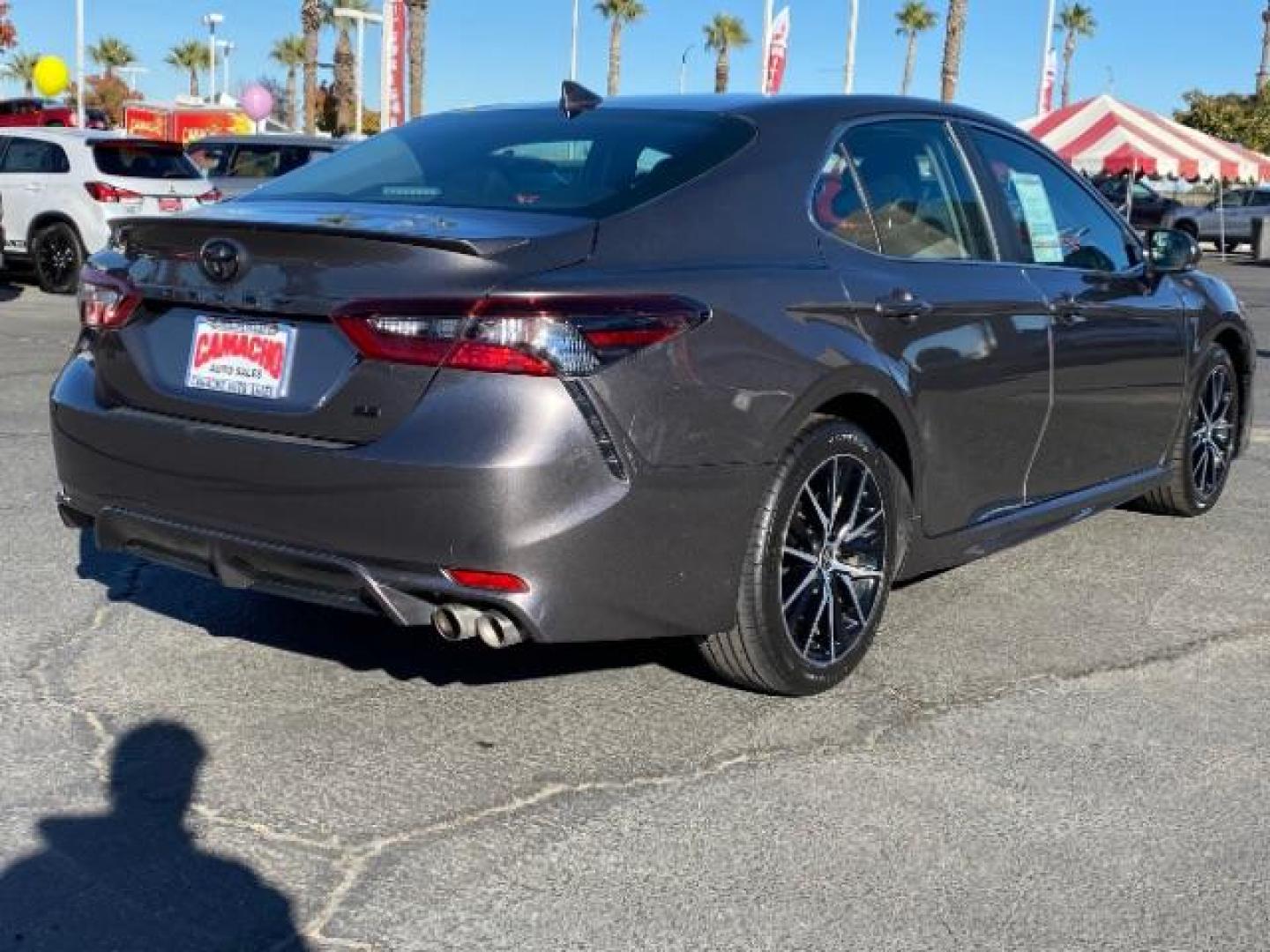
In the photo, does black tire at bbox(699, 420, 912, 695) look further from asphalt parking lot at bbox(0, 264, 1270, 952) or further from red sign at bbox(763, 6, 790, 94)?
red sign at bbox(763, 6, 790, 94)

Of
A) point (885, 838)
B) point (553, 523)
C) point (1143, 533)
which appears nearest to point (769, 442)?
point (553, 523)

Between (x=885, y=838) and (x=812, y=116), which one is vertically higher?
(x=812, y=116)

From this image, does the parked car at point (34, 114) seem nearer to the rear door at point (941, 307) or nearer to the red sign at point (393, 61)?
the red sign at point (393, 61)

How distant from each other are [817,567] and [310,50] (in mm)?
38098

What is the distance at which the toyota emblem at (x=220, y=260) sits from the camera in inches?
139

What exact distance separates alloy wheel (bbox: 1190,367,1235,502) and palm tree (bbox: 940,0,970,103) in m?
32.2

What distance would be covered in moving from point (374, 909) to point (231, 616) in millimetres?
1976

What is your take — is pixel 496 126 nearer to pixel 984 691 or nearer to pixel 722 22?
pixel 984 691

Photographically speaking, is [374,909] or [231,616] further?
[231,616]

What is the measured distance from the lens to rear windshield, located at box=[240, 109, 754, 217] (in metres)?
3.79

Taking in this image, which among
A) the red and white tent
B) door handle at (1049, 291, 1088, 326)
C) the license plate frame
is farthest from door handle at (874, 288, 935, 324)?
the red and white tent


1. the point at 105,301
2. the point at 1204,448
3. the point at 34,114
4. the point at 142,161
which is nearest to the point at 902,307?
the point at 105,301

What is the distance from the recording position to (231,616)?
466cm

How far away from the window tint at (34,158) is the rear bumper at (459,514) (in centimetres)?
1244
